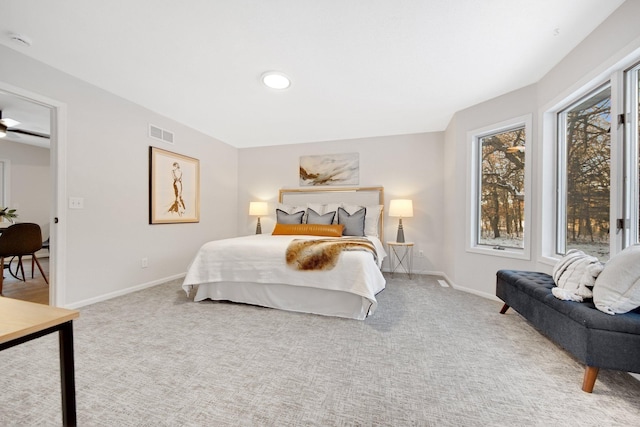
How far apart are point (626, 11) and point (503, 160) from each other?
163 cm

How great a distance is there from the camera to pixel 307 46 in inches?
85.5

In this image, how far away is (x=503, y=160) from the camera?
320cm

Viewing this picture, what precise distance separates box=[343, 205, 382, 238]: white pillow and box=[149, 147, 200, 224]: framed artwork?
2.49 metres

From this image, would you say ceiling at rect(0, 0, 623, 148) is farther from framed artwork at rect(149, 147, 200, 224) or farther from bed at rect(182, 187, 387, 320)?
bed at rect(182, 187, 387, 320)

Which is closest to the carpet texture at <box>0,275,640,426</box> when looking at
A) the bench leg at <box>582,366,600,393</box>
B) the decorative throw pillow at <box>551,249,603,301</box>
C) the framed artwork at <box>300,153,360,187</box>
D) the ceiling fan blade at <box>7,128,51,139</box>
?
the bench leg at <box>582,366,600,393</box>

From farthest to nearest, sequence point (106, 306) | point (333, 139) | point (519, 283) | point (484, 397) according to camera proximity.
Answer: point (333, 139)
point (106, 306)
point (519, 283)
point (484, 397)

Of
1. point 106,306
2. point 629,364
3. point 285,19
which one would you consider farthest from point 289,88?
point 629,364

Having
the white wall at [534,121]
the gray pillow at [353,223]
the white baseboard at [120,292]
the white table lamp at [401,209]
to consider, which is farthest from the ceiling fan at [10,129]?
the white wall at [534,121]

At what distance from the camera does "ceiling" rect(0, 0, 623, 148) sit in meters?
1.79

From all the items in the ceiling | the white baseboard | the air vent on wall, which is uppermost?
the ceiling

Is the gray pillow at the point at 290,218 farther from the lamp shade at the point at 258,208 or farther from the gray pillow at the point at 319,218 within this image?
the lamp shade at the point at 258,208

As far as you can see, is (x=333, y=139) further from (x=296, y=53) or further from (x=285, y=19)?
(x=285, y=19)

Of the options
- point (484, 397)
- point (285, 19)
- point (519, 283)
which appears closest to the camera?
point (484, 397)

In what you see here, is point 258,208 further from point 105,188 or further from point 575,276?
point 575,276
